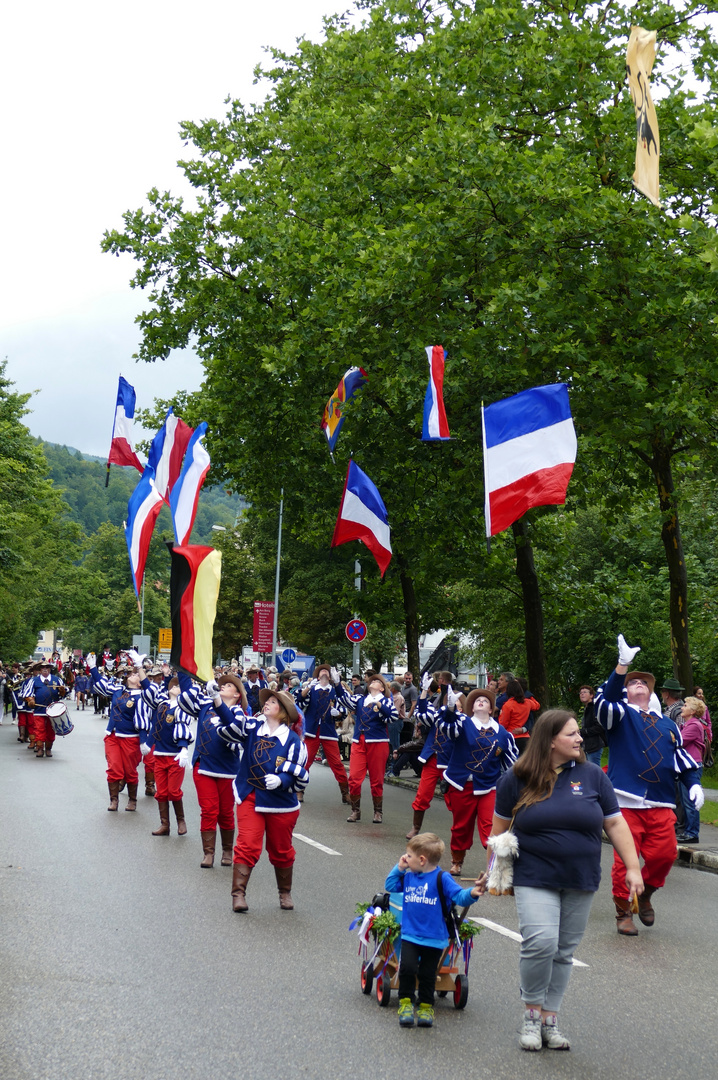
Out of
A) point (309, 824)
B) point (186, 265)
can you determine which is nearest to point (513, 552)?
point (186, 265)

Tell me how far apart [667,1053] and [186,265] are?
1841 cm

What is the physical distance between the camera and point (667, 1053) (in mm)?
5785

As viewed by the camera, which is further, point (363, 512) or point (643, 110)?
point (363, 512)

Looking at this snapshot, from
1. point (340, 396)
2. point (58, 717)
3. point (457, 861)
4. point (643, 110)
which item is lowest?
point (457, 861)

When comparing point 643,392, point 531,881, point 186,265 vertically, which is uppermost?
point 186,265

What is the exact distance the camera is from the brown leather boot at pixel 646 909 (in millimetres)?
9016

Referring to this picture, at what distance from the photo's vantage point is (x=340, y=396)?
57.1 ft

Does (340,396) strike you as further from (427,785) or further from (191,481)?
(191,481)

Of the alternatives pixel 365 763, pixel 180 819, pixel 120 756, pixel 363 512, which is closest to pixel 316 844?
pixel 180 819

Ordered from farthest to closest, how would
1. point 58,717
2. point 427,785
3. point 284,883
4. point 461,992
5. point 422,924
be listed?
point 58,717 < point 427,785 < point 284,883 < point 461,992 < point 422,924

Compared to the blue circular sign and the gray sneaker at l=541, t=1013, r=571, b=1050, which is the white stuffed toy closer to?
the gray sneaker at l=541, t=1013, r=571, b=1050

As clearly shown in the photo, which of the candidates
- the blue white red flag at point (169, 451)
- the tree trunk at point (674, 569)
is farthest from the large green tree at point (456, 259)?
the blue white red flag at point (169, 451)

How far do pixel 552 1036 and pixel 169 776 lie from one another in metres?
8.00

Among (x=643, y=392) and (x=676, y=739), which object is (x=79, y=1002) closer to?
(x=676, y=739)
